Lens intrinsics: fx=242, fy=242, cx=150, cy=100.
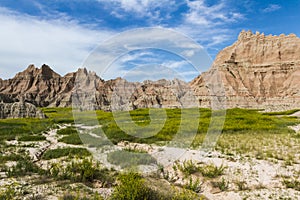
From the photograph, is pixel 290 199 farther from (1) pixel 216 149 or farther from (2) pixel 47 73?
Answer: (2) pixel 47 73

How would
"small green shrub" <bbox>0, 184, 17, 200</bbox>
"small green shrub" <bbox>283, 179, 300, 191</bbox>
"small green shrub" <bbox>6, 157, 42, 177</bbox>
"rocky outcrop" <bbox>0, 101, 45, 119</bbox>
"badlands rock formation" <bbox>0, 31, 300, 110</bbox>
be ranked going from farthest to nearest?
"badlands rock formation" <bbox>0, 31, 300, 110</bbox>, "rocky outcrop" <bbox>0, 101, 45, 119</bbox>, "small green shrub" <bbox>6, 157, 42, 177</bbox>, "small green shrub" <bbox>283, 179, 300, 191</bbox>, "small green shrub" <bbox>0, 184, 17, 200</bbox>

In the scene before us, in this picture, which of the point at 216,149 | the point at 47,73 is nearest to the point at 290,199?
the point at 216,149

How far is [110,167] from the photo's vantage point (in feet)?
38.5

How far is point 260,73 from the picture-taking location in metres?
125

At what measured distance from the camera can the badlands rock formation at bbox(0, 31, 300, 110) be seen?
109 metres

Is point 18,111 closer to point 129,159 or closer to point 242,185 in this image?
point 129,159

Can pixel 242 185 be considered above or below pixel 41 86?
below

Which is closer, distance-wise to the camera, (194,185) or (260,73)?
(194,185)

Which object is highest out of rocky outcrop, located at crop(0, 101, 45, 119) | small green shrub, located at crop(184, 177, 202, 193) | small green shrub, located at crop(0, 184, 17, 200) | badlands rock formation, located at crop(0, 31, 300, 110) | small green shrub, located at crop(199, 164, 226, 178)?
badlands rock formation, located at crop(0, 31, 300, 110)

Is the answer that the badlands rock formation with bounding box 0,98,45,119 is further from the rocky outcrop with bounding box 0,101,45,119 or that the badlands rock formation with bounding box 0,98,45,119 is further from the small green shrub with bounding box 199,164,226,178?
the small green shrub with bounding box 199,164,226,178

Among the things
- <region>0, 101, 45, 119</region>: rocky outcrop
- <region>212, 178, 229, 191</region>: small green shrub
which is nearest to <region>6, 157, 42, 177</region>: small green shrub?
<region>212, 178, 229, 191</region>: small green shrub

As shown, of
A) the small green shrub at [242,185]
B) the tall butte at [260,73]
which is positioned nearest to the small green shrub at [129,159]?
the small green shrub at [242,185]

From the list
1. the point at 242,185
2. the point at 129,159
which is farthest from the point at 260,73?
the point at 242,185

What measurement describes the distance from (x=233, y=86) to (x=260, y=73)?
19840 mm
